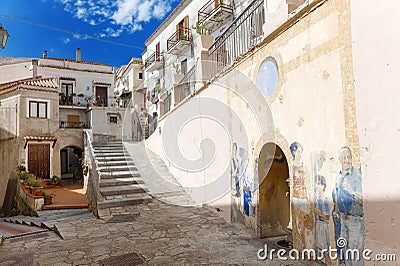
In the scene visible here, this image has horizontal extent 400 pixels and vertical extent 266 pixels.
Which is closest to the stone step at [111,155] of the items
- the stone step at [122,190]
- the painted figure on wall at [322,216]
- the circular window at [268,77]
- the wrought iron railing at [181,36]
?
the stone step at [122,190]

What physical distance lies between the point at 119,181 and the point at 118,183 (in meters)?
0.08

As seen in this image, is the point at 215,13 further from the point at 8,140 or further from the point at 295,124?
the point at 8,140

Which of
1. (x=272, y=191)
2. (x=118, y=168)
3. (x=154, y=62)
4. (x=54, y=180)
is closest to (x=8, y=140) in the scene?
(x=54, y=180)

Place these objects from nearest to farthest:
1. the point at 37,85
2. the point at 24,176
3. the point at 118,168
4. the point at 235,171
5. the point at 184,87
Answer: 1. the point at 235,171
2. the point at 118,168
3. the point at 184,87
4. the point at 24,176
5. the point at 37,85

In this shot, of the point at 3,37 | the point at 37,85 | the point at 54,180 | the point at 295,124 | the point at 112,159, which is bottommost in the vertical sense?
the point at 54,180

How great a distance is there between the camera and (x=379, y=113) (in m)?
2.95

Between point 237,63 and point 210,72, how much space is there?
85.6 inches

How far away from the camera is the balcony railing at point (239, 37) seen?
19.8ft

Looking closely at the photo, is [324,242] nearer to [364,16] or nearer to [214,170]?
[364,16]

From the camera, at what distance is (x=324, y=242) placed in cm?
366

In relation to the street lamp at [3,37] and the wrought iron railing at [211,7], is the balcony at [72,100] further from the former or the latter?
the street lamp at [3,37]

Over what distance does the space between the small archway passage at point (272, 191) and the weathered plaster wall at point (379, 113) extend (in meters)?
2.32

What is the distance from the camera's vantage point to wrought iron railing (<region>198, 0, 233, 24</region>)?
554 inches

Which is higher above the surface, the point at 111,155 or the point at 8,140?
the point at 8,140
